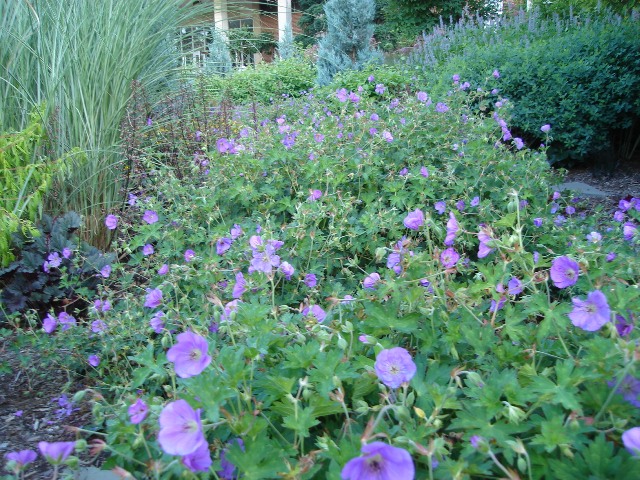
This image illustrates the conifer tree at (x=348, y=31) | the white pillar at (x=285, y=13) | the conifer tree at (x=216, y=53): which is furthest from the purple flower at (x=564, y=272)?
the conifer tree at (x=348, y=31)

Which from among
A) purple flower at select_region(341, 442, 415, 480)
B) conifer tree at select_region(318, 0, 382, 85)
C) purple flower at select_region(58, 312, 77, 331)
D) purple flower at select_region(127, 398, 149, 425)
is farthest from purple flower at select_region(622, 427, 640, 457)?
conifer tree at select_region(318, 0, 382, 85)

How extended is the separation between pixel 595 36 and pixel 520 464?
5.48 meters

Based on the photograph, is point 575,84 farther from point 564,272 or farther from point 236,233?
point 564,272

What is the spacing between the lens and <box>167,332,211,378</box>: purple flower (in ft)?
3.20

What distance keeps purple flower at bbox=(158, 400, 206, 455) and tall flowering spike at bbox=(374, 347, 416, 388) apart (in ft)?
1.09

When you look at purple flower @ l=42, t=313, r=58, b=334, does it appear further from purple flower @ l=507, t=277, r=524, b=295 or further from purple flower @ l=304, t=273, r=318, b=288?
purple flower @ l=507, t=277, r=524, b=295

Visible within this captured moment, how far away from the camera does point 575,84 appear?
16.3 ft

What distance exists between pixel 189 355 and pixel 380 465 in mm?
401

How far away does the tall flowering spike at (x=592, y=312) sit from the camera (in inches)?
41.1

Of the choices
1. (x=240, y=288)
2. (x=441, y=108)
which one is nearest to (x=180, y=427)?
(x=240, y=288)

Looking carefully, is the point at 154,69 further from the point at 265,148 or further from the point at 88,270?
the point at 88,270

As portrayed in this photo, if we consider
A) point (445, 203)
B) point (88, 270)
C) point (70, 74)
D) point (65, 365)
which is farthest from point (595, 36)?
point (65, 365)

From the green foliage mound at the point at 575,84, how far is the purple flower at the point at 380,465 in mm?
4459

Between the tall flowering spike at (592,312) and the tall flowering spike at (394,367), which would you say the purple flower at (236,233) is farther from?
the tall flowering spike at (592,312)
